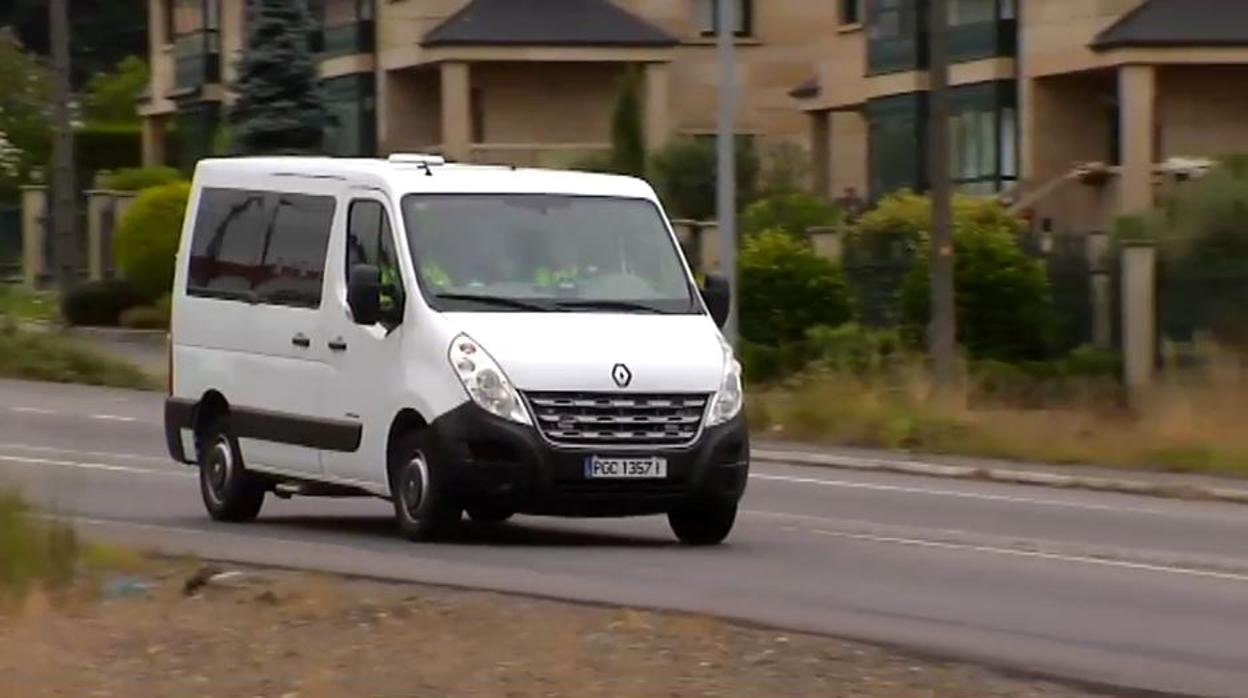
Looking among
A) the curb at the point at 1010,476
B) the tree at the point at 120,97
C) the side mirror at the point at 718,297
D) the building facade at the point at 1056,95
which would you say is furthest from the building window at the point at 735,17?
the side mirror at the point at 718,297

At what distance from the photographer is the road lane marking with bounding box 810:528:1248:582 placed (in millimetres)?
16328

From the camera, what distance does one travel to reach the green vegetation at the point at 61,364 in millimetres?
38281

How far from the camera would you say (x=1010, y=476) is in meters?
25.3

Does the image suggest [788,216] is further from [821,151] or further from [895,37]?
[821,151]

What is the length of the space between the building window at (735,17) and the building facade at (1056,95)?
3.85 m

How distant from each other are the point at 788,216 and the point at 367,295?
27153 mm

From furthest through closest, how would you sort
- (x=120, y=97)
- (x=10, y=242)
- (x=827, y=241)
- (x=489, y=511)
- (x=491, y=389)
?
1. (x=120, y=97)
2. (x=10, y=242)
3. (x=827, y=241)
4. (x=489, y=511)
5. (x=491, y=389)

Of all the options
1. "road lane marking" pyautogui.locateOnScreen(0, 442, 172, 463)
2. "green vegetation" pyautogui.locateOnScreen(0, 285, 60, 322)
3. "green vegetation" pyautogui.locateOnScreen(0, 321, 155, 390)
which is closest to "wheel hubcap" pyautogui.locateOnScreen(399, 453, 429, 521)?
"road lane marking" pyautogui.locateOnScreen(0, 442, 172, 463)

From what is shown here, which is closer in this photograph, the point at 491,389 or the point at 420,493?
the point at 491,389

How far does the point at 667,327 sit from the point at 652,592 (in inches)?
106

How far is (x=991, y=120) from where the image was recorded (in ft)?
165

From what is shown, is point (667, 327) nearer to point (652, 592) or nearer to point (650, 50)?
point (652, 592)

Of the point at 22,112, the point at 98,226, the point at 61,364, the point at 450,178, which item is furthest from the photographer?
the point at 22,112

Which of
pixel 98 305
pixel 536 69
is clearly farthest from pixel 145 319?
pixel 536 69
